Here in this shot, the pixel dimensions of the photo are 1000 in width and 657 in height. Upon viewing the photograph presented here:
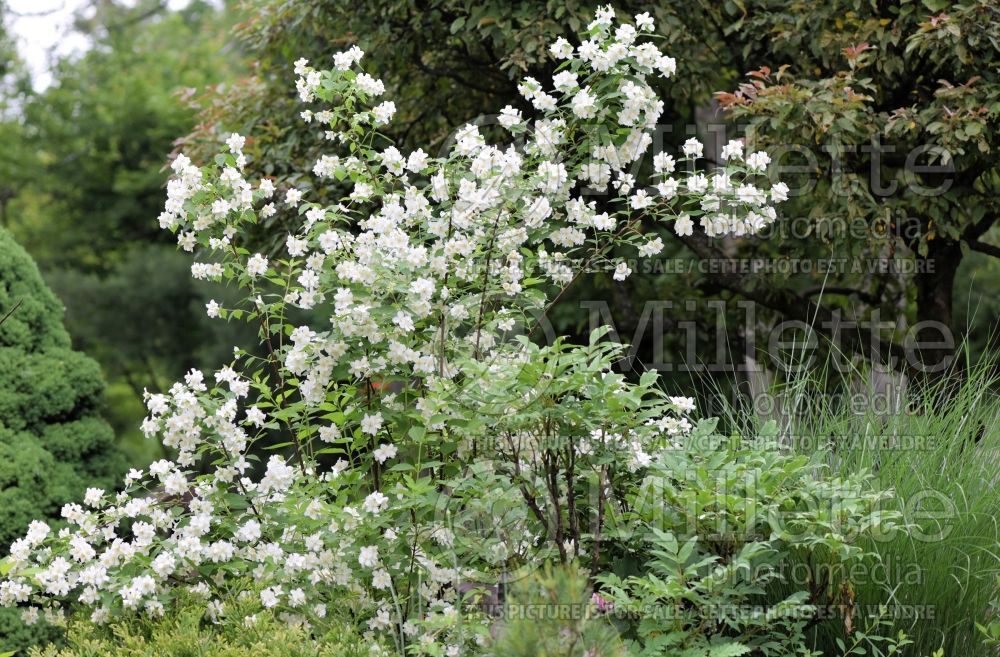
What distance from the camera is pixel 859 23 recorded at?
16.2 feet

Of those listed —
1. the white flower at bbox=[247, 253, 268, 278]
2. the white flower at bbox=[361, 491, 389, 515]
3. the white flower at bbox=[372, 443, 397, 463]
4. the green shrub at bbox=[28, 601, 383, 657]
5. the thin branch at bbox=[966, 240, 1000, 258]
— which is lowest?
the green shrub at bbox=[28, 601, 383, 657]

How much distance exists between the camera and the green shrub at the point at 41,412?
4.53 m

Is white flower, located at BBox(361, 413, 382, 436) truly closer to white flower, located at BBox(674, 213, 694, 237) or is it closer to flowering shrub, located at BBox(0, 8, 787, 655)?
flowering shrub, located at BBox(0, 8, 787, 655)

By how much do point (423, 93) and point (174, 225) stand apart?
280 cm

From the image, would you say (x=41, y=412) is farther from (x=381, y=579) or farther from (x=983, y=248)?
(x=983, y=248)

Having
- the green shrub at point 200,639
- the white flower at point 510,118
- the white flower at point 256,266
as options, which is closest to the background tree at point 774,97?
the white flower at point 510,118

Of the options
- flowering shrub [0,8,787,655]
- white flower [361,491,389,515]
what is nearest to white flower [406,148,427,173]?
flowering shrub [0,8,787,655]

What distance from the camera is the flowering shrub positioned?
10.3 feet

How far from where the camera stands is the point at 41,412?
15.9 ft

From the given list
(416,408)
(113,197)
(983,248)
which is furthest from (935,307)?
(113,197)

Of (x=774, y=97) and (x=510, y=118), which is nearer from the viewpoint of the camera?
(x=510, y=118)

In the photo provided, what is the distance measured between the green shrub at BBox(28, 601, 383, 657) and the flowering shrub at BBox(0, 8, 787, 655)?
7cm

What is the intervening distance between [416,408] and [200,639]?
3.16 ft

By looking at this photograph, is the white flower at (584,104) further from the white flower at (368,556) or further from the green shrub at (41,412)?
the green shrub at (41,412)
